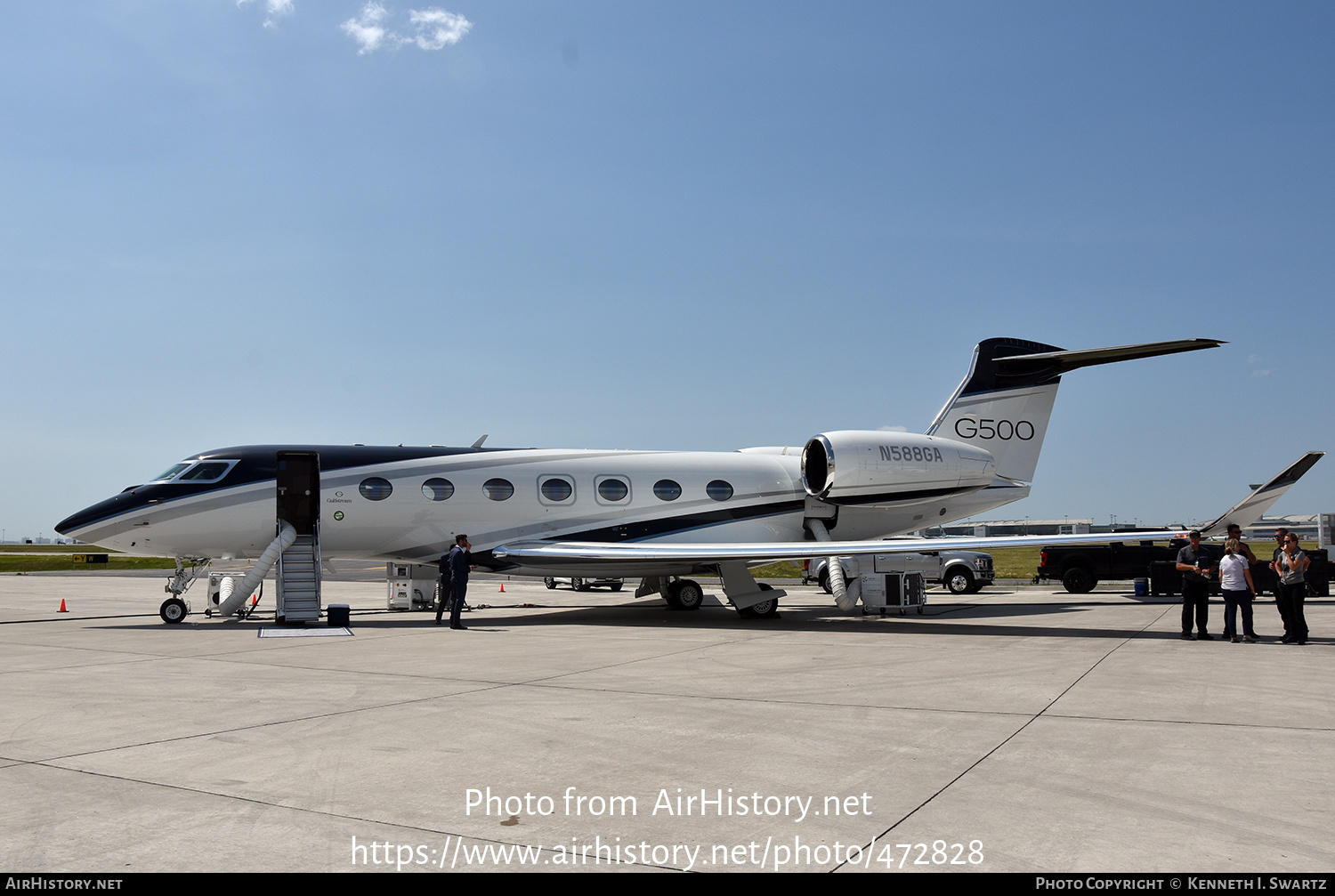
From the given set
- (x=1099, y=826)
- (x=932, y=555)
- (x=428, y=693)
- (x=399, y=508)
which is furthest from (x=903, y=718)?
(x=932, y=555)

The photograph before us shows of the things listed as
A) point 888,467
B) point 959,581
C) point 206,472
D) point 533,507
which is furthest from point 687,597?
point 206,472

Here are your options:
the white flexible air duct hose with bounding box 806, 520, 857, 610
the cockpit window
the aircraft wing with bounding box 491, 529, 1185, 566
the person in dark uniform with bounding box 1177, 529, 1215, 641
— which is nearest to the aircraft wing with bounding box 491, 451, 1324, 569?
the aircraft wing with bounding box 491, 529, 1185, 566

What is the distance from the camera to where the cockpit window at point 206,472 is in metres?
16.1

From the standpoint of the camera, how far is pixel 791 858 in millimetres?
3867

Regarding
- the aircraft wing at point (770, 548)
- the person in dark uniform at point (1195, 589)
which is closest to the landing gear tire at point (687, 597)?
the aircraft wing at point (770, 548)

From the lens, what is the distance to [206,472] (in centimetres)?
1619

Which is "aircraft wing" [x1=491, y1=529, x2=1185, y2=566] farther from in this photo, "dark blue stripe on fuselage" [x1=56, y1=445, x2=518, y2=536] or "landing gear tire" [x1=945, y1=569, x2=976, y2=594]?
"landing gear tire" [x1=945, y1=569, x2=976, y2=594]

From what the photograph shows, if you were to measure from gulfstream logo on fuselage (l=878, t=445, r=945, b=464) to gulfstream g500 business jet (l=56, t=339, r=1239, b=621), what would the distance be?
0.03 metres

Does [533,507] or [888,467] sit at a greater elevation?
[888,467]

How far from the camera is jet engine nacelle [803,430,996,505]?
→ 739 inches

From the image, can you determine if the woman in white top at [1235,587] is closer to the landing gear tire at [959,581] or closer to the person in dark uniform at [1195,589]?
the person in dark uniform at [1195,589]

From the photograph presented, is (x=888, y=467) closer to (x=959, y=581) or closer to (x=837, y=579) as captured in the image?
(x=837, y=579)

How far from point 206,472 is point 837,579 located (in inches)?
475

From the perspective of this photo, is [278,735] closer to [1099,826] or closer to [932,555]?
[1099,826]
